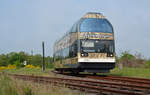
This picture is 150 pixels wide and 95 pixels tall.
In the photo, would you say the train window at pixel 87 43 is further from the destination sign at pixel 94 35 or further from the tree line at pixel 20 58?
the tree line at pixel 20 58

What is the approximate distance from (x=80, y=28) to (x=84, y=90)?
787 cm

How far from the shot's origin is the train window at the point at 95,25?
17009mm

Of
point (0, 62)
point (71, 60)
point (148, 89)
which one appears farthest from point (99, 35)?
point (0, 62)

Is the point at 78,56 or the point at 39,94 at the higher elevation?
the point at 78,56

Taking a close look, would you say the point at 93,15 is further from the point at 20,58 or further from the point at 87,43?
the point at 20,58

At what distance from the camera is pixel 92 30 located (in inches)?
669

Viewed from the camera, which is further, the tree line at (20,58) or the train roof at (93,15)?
the tree line at (20,58)

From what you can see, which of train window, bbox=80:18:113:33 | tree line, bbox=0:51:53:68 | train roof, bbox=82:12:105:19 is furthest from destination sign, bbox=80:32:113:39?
tree line, bbox=0:51:53:68

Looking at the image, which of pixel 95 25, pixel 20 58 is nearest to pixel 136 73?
pixel 95 25

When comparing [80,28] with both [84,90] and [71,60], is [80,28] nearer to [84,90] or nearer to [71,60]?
[71,60]

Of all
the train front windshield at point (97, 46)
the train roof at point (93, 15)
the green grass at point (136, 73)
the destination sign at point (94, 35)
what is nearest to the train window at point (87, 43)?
the train front windshield at point (97, 46)

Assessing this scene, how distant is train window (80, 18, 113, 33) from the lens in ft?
55.8

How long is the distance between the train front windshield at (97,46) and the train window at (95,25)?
2.82 feet

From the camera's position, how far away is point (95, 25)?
17266 mm
